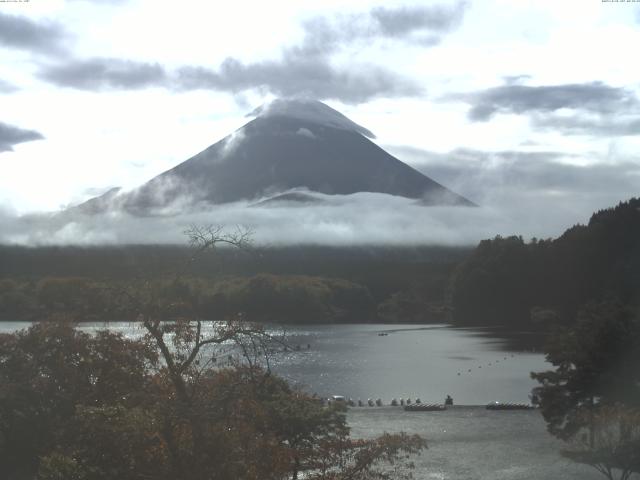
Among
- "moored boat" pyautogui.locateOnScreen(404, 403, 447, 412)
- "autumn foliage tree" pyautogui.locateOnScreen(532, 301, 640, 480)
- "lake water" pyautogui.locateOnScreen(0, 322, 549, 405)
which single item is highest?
"autumn foliage tree" pyautogui.locateOnScreen(532, 301, 640, 480)

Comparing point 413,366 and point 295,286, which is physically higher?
point 295,286

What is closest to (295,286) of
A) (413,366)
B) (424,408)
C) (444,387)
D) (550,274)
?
(550,274)

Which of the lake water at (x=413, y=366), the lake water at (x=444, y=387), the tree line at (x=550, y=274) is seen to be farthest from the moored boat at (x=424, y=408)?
the tree line at (x=550, y=274)

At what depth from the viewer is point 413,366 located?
177 ft

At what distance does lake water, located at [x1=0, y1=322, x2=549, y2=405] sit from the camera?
130 ft

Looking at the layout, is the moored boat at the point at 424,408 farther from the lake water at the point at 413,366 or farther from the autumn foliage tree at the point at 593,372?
the autumn foliage tree at the point at 593,372

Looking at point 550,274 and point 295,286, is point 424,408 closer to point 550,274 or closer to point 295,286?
point 550,274

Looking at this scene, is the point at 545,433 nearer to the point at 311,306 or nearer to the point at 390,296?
the point at 311,306

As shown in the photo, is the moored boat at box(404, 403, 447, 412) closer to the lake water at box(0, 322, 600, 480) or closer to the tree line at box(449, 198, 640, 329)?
the lake water at box(0, 322, 600, 480)

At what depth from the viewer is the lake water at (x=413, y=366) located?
130 ft

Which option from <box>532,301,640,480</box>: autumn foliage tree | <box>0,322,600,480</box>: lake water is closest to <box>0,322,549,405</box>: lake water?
<box>0,322,600,480</box>: lake water

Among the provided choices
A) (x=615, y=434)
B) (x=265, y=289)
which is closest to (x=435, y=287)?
(x=265, y=289)

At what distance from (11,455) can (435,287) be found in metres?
115

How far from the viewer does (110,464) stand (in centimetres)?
706
